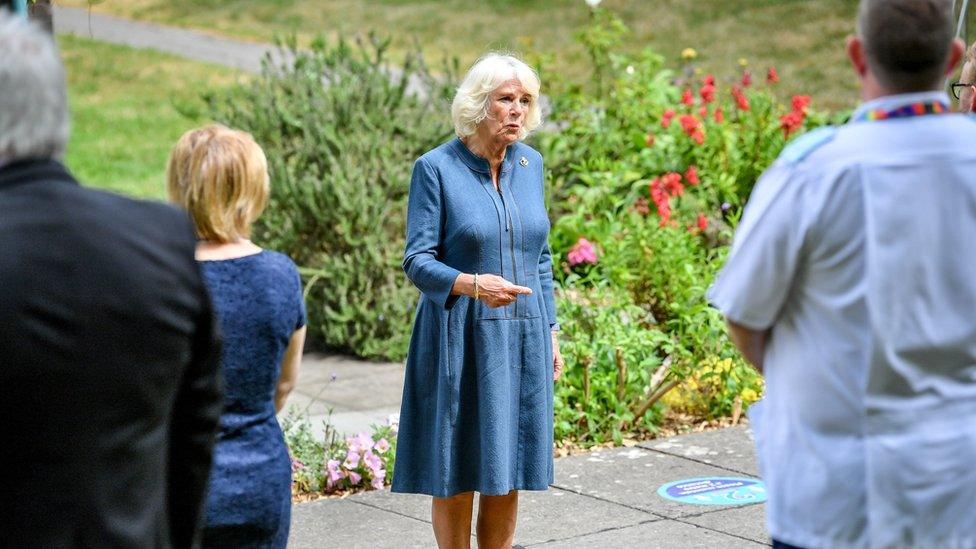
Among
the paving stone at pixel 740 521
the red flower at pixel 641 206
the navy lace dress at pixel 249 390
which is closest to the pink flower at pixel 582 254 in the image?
the red flower at pixel 641 206

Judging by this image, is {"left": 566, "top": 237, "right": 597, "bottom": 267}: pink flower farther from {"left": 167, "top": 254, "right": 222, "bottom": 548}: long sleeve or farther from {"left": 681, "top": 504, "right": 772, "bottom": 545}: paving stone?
{"left": 167, "top": 254, "right": 222, "bottom": 548}: long sleeve

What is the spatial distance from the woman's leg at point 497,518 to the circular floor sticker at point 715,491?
3.97ft

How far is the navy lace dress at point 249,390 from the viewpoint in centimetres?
310

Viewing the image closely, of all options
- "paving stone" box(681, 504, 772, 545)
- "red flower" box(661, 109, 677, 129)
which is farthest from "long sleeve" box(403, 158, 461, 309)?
"red flower" box(661, 109, 677, 129)

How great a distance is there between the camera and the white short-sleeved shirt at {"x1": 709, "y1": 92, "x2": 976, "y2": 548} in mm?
2617

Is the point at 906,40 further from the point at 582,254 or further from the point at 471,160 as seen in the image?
the point at 582,254

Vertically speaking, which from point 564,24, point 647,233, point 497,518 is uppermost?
point 564,24

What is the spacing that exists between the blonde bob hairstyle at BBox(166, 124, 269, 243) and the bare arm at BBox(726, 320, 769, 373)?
42.2 inches

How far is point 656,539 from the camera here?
523cm

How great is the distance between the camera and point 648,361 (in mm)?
6738

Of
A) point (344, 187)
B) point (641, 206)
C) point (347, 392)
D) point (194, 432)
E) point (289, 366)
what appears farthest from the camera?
point (641, 206)

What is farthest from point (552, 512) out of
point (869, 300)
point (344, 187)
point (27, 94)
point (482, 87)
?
point (27, 94)

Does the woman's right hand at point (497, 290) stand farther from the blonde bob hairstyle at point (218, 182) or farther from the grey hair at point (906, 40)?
the grey hair at point (906, 40)

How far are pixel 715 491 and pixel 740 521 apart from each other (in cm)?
40
